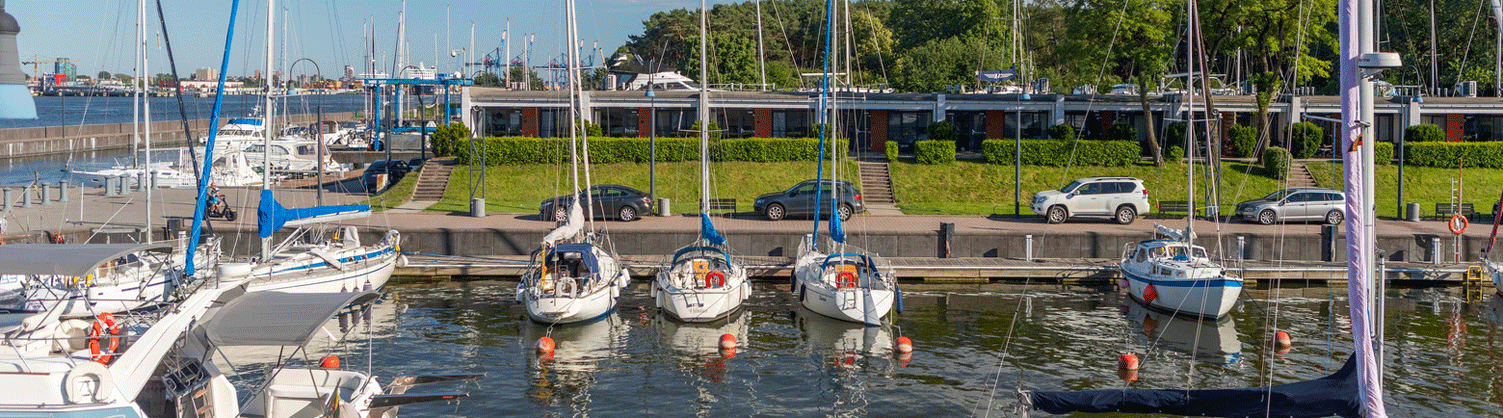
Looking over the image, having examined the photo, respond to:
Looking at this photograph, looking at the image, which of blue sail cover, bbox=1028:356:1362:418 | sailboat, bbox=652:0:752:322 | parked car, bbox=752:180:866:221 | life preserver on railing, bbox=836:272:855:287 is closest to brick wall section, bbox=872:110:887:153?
parked car, bbox=752:180:866:221

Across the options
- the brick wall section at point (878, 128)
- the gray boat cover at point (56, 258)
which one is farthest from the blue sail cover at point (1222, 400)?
the brick wall section at point (878, 128)

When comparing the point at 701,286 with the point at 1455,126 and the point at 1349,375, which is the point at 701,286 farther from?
the point at 1455,126

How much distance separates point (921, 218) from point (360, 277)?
59.7 ft

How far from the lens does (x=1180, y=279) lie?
2523 cm

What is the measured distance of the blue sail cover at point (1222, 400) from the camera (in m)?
11.1

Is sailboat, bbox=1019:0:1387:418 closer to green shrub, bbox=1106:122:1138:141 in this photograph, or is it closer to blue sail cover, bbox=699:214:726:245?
blue sail cover, bbox=699:214:726:245

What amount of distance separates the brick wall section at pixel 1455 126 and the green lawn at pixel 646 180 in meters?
27.5

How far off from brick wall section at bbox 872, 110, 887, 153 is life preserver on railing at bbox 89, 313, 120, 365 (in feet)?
121

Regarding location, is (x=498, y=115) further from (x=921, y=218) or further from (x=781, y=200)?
(x=921, y=218)

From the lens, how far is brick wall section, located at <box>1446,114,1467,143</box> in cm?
4866

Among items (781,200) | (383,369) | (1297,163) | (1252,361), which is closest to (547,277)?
(383,369)

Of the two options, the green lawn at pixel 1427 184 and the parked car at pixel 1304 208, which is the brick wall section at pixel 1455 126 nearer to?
the green lawn at pixel 1427 184

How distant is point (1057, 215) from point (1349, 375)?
2460 cm

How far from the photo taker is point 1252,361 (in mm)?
21703
